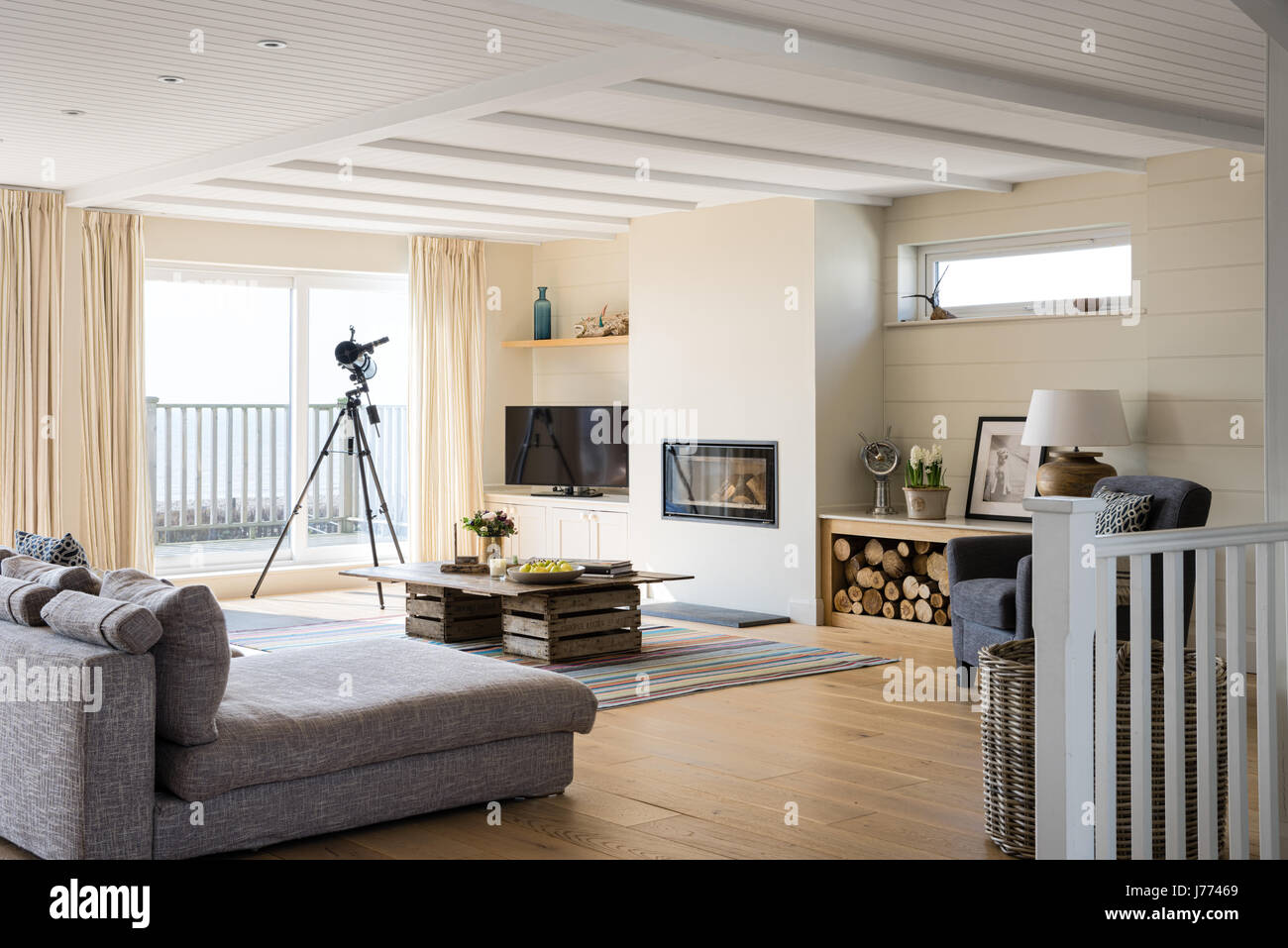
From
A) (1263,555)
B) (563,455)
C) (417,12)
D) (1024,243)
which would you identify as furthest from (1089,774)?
(563,455)

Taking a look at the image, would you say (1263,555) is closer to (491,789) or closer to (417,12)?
(491,789)

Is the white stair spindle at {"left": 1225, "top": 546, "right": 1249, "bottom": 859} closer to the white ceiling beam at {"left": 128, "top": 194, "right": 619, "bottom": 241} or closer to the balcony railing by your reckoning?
the white ceiling beam at {"left": 128, "top": 194, "right": 619, "bottom": 241}

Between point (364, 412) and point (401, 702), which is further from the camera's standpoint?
point (364, 412)

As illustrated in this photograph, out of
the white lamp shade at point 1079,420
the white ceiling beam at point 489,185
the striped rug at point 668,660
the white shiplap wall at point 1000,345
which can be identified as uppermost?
the white ceiling beam at point 489,185

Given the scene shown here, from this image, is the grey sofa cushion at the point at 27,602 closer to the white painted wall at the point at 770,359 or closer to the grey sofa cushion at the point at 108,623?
the grey sofa cushion at the point at 108,623

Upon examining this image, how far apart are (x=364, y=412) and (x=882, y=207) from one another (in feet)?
12.4

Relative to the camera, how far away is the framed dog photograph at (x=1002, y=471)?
7.23 metres

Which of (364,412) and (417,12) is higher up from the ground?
(417,12)

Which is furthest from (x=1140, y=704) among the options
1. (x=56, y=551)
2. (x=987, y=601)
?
(x=56, y=551)

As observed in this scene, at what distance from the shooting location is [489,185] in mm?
7180

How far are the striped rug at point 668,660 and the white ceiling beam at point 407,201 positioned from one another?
91.3 inches

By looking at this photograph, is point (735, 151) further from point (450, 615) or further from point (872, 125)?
point (450, 615)

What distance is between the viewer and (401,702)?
3.96 m

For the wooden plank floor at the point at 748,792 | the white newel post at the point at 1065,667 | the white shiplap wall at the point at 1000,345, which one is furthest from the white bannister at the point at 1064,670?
the white shiplap wall at the point at 1000,345
